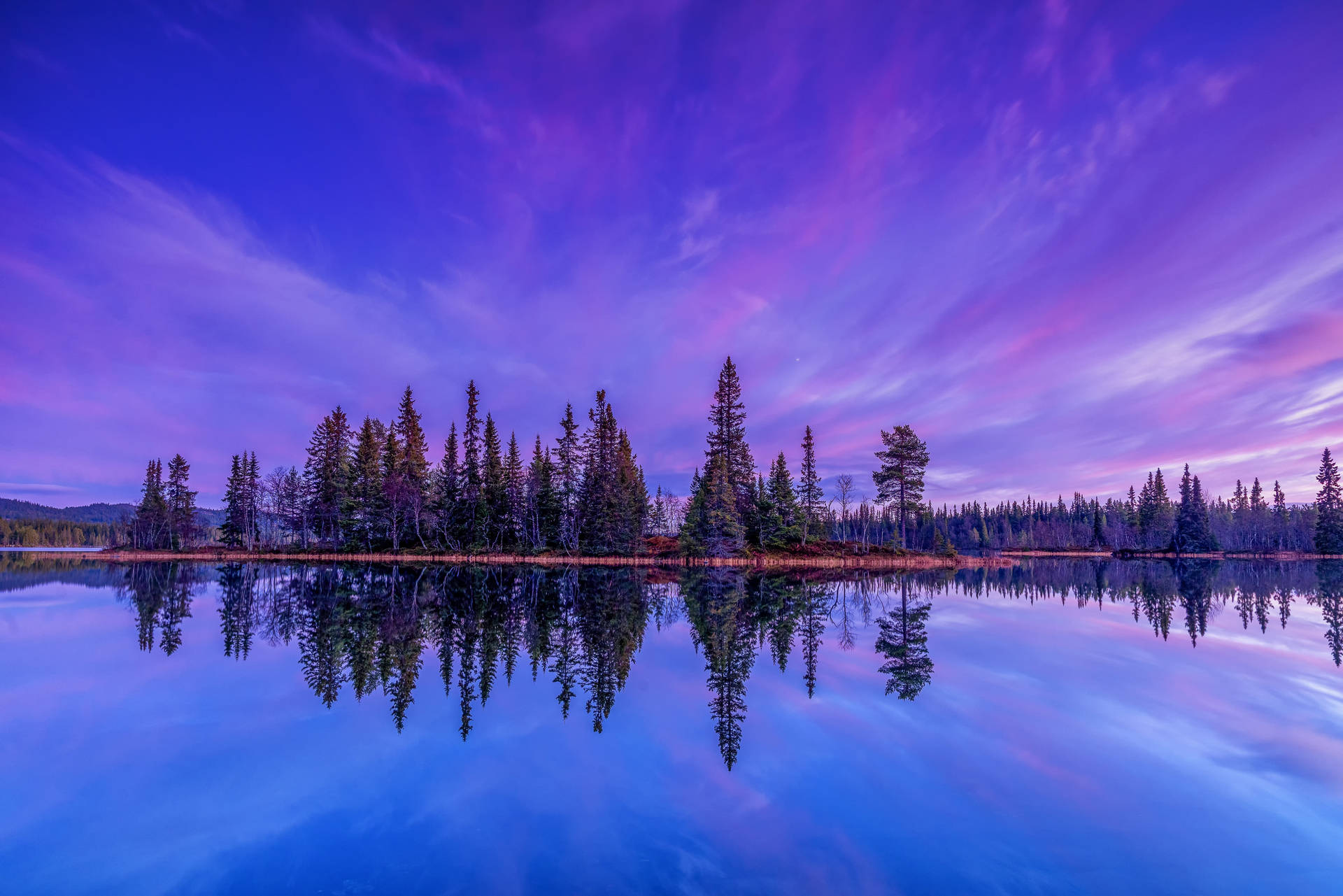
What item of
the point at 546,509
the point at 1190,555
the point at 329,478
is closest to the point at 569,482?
the point at 546,509

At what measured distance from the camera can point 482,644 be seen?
54.1 feet

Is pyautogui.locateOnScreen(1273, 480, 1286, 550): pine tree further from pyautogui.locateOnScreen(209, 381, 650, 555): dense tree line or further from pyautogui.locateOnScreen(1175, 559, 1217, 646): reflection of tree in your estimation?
pyautogui.locateOnScreen(209, 381, 650, 555): dense tree line

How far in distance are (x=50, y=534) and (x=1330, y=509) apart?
857 ft

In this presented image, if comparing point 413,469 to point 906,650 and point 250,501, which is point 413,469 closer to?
point 250,501

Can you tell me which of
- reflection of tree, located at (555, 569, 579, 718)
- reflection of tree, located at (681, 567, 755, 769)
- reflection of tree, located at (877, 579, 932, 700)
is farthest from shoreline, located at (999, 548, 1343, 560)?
reflection of tree, located at (555, 569, 579, 718)

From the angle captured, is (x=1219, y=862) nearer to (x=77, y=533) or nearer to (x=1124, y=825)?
(x=1124, y=825)

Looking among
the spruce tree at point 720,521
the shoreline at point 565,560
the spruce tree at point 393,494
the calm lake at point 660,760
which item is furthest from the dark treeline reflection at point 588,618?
the spruce tree at point 393,494

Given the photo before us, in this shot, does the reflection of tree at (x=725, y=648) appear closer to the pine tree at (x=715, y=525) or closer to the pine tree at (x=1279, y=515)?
the pine tree at (x=715, y=525)

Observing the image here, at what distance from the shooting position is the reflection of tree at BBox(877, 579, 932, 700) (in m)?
13.5

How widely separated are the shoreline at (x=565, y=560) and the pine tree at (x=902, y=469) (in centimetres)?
439

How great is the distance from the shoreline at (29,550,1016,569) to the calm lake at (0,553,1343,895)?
37428mm

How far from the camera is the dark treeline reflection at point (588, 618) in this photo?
525 inches

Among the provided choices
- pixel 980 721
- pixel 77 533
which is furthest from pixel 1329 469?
pixel 77 533

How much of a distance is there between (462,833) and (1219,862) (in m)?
7.93
